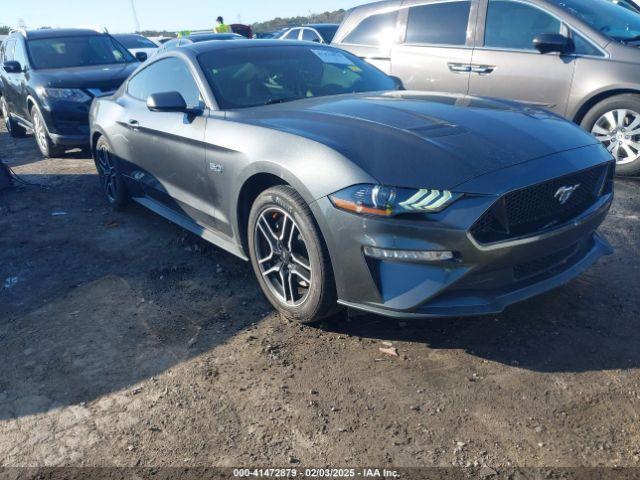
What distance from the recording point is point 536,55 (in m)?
5.59

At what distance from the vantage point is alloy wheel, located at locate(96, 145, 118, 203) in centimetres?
542

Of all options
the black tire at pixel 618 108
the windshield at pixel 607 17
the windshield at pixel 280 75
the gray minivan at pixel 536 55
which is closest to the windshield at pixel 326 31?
the gray minivan at pixel 536 55

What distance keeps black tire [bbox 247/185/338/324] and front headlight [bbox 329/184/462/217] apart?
34cm

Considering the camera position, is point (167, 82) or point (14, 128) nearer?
point (167, 82)

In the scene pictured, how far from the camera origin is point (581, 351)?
2832 millimetres

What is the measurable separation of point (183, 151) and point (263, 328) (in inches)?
57.9

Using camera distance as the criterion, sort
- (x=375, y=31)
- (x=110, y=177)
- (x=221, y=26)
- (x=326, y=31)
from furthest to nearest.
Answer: (x=221, y=26)
(x=326, y=31)
(x=375, y=31)
(x=110, y=177)

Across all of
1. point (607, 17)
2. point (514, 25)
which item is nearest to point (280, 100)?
point (514, 25)

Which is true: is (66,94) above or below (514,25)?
below

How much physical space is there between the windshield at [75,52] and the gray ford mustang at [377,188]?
17.3 ft

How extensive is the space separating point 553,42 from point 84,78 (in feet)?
19.6

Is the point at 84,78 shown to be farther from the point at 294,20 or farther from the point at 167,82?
the point at 294,20

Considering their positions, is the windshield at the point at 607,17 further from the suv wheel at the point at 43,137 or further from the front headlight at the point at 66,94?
the suv wheel at the point at 43,137

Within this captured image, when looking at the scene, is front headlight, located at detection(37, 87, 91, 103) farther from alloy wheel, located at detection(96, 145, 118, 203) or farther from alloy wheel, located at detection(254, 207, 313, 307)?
alloy wheel, located at detection(254, 207, 313, 307)
